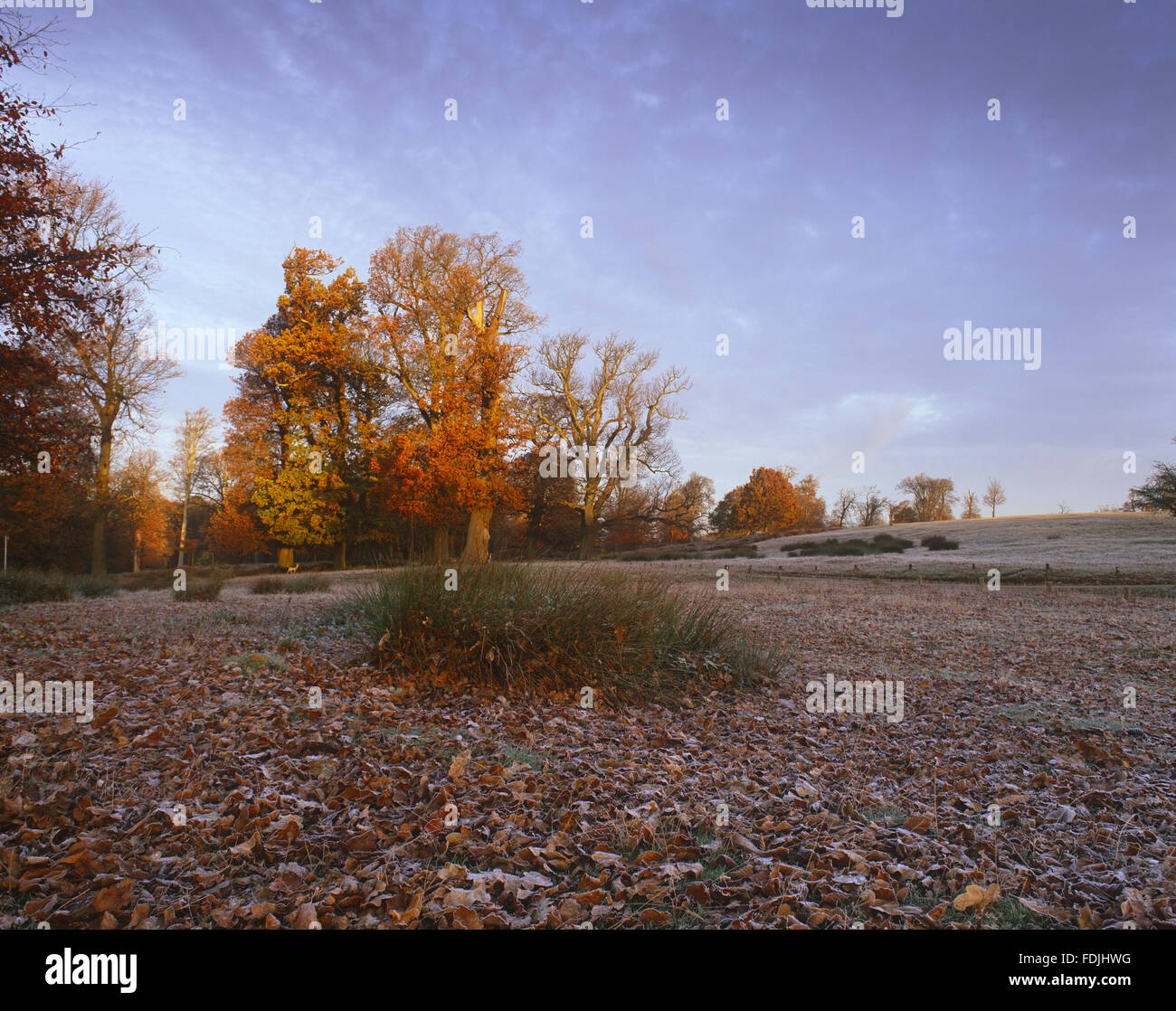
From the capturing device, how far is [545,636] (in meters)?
6.72

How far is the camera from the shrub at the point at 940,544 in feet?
104

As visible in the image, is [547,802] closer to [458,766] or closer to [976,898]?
[458,766]

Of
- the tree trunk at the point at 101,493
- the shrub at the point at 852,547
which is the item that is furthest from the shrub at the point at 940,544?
the tree trunk at the point at 101,493

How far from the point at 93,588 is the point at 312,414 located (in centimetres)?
1140

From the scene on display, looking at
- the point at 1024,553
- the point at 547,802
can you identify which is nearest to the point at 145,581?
the point at 547,802

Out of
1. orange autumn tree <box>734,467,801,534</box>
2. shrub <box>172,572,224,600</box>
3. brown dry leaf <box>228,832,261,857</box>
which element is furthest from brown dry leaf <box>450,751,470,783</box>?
orange autumn tree <box>734,467,801,534</box>

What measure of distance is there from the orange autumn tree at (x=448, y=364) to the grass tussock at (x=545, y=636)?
52.5 feet

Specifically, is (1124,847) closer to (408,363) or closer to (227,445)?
(408,363)

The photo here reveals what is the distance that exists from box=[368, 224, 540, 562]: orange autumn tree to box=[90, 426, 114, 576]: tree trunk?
10.3 metres

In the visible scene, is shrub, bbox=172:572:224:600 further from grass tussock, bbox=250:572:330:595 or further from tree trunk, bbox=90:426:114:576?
tree trunk, bbox=90:426:114:576

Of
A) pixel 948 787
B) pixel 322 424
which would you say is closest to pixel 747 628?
pixel 948 787

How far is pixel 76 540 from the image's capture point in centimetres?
2923

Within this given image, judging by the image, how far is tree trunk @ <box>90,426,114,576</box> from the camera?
24125mm

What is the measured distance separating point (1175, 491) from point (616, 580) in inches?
1424
